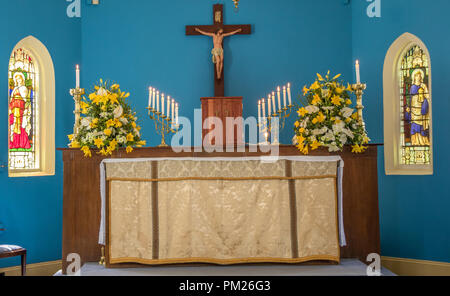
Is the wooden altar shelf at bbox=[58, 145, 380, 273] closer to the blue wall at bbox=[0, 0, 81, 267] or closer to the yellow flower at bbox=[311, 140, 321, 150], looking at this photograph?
the yellow flower at bbox=[311, 140, 321, 150]

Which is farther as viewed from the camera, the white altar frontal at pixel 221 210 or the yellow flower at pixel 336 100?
the yellow flower at pixel 336 100

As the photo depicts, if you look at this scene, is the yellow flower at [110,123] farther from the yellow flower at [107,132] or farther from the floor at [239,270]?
the floor at [239,270]

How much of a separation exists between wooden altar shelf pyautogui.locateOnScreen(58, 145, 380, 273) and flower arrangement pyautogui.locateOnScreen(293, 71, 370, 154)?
99 millimetres

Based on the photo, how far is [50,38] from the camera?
5805mm

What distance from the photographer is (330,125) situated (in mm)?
4117

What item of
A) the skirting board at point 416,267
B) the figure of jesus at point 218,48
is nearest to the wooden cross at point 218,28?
the figure of jesus at point 218,48

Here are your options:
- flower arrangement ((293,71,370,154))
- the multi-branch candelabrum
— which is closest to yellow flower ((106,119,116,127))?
the multi-branch candelabrum

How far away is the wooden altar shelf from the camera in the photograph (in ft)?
13.4

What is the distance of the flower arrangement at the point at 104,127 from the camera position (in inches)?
159

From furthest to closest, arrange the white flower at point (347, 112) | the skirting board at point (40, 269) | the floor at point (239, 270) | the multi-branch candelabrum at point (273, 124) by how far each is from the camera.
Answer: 1. the skirting board at point (40, 269)
2. the multi-branch candelabrum at point (273, 124)
3. the white flower at point (347, 112)
4. the floor at point (239, 270)

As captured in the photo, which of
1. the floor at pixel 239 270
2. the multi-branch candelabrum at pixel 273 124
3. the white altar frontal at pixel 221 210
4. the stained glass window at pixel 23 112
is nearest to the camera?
the floor at pixel 239 270

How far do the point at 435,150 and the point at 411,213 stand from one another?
2.92ft

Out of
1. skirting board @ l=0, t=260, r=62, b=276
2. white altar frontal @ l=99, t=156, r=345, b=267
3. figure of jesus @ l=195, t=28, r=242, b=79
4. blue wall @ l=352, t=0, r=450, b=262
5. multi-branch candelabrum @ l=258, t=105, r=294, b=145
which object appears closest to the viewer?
white altar frontal @ l=99, t=156, r=345, b=267

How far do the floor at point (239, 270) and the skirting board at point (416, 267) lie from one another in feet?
4.43
